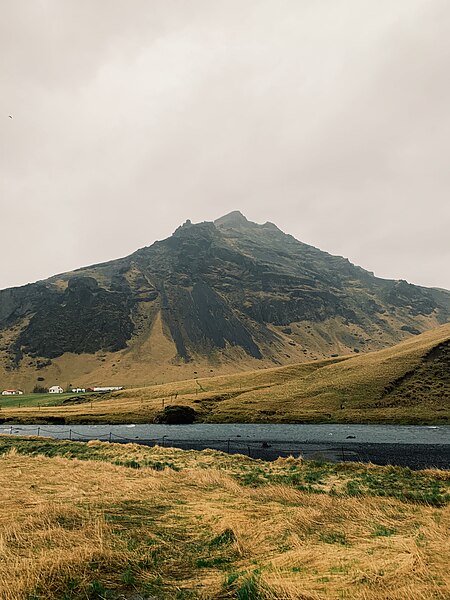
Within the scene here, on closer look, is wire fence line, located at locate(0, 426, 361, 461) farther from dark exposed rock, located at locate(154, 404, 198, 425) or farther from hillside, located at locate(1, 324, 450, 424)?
hillside, located at locate(1, 324, 450, 424)

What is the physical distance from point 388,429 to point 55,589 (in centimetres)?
7641

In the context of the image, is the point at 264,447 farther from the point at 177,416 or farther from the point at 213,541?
the point at 177,416

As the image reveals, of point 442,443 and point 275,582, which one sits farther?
point 442,443

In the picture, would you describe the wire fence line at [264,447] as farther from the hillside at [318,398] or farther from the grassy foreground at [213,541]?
the hillside at [318,398]

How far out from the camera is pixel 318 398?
335 ft

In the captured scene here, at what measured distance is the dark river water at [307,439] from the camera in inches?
1797

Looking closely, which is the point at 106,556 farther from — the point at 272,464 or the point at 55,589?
the point at 272,464

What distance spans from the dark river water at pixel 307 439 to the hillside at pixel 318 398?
25.1ft

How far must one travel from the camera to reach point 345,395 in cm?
10144

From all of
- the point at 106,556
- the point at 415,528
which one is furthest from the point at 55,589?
the point at 415,528

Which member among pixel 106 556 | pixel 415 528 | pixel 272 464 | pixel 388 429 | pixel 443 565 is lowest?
pixel 388 429

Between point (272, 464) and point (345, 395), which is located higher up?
point (272, 464)

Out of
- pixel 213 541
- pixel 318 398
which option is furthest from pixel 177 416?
pixel 213 541

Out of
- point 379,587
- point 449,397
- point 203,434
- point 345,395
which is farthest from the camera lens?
point 345,395
